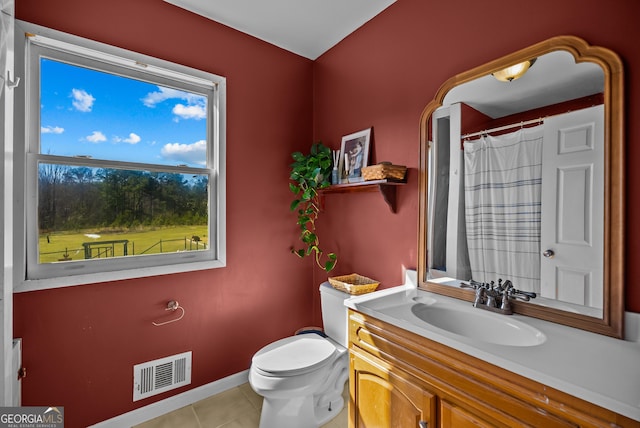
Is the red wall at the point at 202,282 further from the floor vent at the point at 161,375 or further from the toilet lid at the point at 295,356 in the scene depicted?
the toilet lid at the point at 295,356

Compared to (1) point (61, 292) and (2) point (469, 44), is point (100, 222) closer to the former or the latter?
(1) point (61, 292)

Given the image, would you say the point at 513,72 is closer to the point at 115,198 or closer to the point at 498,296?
the point at 498,296

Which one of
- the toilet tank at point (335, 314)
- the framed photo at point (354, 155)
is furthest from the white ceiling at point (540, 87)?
the toilet tank at point (335, 314)

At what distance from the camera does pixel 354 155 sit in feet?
6.98

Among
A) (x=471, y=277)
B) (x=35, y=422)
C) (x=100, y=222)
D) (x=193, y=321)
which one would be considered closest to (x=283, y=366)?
(x=193, y=321)

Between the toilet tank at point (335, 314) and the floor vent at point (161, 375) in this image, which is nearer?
the floor vent at point (161, 375)

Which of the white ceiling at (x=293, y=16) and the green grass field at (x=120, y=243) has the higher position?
the white ceiling at (x=293, y=16)

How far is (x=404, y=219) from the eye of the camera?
6.01ft

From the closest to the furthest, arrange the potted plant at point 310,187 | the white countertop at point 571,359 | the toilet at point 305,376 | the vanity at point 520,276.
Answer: the white countertop at point 571,359, the vanity at point 520,276, the toilet at point 305,376, the potted plant at point 310,187

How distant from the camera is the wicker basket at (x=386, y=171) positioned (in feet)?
5.60

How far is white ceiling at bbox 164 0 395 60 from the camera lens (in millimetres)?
1879

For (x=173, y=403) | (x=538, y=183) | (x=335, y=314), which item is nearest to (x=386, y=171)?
(x=538, y=183)

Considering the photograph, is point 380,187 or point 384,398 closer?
point 384,398

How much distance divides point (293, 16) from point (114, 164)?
148cm
